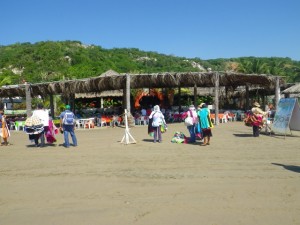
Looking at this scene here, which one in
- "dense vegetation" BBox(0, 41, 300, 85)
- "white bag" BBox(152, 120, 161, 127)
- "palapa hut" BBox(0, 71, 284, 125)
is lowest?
"white bag" BBox(152, 120, 161, 127)

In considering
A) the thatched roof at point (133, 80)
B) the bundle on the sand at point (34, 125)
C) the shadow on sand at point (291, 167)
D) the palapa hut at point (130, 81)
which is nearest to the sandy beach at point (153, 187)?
the shadow on sand at point (291, 167)

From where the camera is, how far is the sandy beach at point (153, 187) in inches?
151

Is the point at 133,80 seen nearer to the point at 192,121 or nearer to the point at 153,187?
the point at 192,121

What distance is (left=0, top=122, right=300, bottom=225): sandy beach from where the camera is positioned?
12.6 feet

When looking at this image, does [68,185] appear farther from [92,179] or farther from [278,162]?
[278,162]

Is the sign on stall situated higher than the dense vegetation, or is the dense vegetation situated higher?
the dense vegetation

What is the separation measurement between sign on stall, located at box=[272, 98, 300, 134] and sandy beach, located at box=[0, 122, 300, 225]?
239cm

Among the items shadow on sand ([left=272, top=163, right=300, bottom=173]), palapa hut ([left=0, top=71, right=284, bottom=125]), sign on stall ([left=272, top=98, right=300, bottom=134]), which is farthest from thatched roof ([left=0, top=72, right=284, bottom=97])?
shadow on sand ([left=272, top=163, right=300, bottom=173])

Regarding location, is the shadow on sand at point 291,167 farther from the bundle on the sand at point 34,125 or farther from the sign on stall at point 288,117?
the bundle on the sand at point 34,125

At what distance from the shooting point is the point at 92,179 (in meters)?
5.66

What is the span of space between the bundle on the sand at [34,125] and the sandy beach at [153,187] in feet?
3.78

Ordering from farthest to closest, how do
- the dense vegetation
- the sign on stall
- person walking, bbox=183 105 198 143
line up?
the dense vegetation → the sign on stall → person walking, bbox=183 105 198 143

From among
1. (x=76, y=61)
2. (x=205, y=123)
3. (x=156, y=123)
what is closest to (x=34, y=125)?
(x=156, y=123)

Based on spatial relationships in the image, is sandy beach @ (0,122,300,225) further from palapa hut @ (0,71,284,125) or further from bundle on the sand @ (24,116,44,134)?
palapa hut @ (0,71,284,125)
